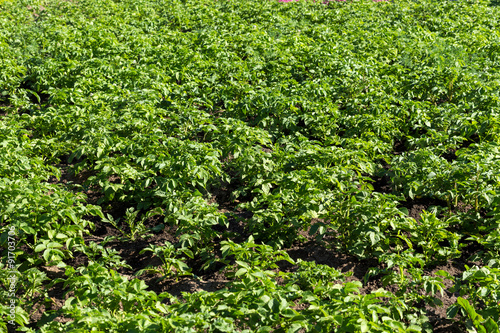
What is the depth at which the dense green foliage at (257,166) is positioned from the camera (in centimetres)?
351

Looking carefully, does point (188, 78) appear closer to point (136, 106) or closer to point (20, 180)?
point (136, 106)

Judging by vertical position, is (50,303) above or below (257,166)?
below

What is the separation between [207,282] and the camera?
445 centimetres

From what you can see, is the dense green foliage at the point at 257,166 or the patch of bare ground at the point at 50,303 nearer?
the dense green foliage at the point at 257,166

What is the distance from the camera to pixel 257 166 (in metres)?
5.32

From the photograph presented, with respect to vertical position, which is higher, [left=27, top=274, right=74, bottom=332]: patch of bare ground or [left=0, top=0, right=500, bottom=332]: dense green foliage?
[left=0, top=0, right=500, bottom=332]: dense green foliage

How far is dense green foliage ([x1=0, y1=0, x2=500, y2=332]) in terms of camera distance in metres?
3.51

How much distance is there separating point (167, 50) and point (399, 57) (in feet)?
13.7

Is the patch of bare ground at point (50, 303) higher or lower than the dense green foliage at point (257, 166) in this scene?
lower

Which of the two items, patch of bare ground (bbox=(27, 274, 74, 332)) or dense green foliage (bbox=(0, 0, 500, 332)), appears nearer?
dense green foliage (bbox=(0, 0, 500, 332))

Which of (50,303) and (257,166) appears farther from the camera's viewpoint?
(257,166)

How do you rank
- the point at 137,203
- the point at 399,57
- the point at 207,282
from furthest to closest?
the point at 399,57 → the point at 137,203 → the point at 207,282

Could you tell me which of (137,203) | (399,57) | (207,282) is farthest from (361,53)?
(207,282)

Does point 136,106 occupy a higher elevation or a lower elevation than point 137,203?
higher
